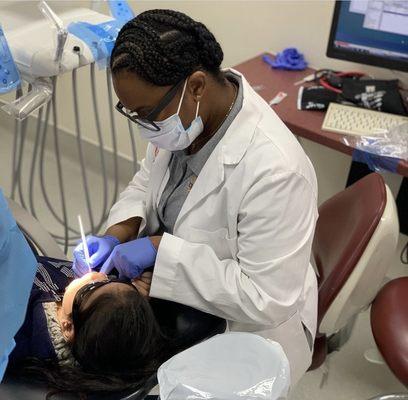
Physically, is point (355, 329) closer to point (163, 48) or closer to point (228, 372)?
point (228, 372)

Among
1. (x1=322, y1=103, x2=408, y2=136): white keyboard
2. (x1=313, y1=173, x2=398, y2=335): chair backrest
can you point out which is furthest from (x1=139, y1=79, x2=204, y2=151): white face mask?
(x1=322, y1=103, x2=408, y2=136): white keyboard

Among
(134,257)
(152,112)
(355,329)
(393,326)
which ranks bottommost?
(355,329)

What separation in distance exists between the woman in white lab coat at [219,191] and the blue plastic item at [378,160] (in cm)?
51

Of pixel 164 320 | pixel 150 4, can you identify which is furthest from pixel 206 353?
pixel 150 4

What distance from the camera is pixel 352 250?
3.75 ft

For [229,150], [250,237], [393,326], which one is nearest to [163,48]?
[229,150]

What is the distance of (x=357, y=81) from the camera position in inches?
75.0

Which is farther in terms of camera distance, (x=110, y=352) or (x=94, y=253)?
(x=94, y=253)

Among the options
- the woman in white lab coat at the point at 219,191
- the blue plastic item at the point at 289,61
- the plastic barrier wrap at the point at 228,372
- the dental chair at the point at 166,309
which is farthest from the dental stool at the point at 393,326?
the blue plastic item at the point at 289,61

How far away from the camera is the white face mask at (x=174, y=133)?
43.6 inches

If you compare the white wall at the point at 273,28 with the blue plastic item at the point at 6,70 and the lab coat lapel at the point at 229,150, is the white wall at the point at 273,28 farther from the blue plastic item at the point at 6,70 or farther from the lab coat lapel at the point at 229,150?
the lab coat lapel at the point at 229,150

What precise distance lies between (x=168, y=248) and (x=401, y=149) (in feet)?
2.91

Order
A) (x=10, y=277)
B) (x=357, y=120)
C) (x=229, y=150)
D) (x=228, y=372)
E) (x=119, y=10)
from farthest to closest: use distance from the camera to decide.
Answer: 1. (x=357, y=120)
2. (x=119, y=10)
3. (x=229, y=150)
4. (x=228, y=372)
5. (x=10, y=277)

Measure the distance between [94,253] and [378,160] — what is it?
918mm
